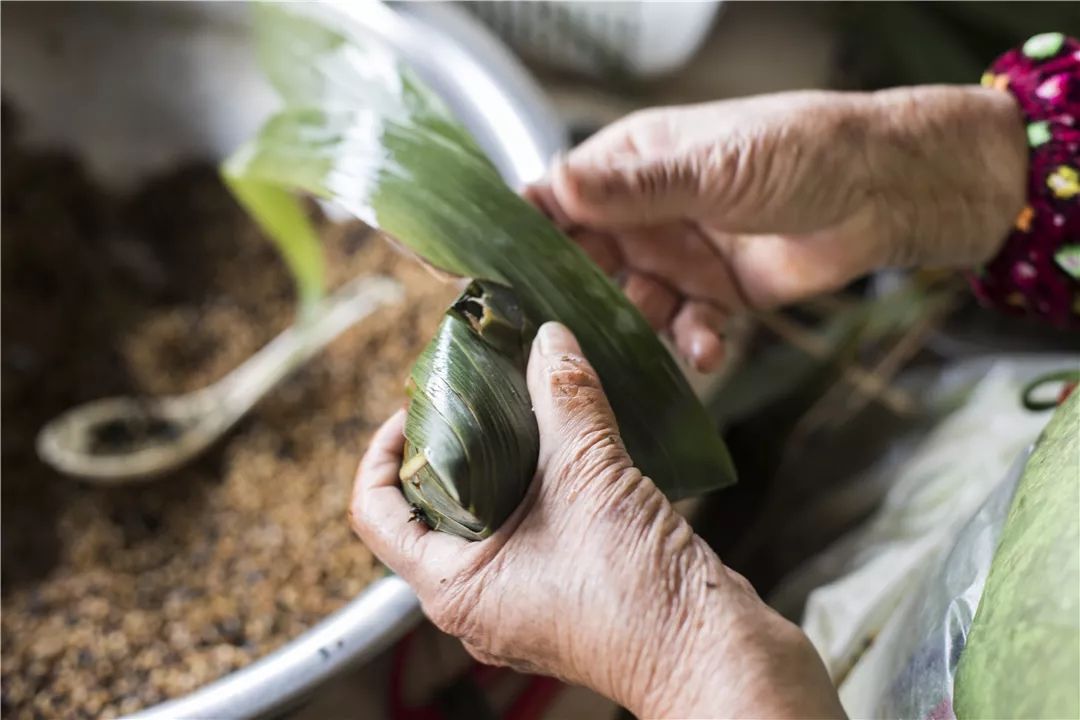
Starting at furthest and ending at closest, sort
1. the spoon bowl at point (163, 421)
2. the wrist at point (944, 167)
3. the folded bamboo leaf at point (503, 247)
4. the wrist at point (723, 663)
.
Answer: the spoon bowl at point (163, 421)
the wrist at point (944, 167)
the folded bamboo leaf at point (503, 247)
the wrist at point (723, 663)

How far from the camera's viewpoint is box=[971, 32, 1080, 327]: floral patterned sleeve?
0.57 m

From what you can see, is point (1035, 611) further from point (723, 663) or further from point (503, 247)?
point (503, 247)

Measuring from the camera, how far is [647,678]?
339mm

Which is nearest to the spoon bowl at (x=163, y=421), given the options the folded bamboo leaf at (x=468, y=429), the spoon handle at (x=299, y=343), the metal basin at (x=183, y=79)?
the spoon handle at (x=299, y=343)

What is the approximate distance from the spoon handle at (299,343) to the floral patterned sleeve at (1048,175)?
47 centimetres

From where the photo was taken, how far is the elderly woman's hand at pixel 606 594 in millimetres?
329

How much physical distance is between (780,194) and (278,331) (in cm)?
46

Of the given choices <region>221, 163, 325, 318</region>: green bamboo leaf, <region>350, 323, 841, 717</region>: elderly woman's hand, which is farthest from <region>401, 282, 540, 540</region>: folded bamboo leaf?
<region>221, 163, 325, 318</region>: green bamboo leaf

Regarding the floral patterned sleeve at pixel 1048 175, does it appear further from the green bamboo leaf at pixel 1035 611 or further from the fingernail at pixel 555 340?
the fingernail at pixel 555 340

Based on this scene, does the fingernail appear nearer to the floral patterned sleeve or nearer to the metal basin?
the metal basin

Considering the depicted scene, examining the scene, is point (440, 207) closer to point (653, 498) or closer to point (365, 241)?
point (653, 498)

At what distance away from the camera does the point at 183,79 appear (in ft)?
2.73

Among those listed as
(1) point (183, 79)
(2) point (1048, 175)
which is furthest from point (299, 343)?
(2) point (1048, 175)

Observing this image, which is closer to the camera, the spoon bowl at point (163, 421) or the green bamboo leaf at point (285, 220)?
the green bamboo leaf at point (285, 220)
